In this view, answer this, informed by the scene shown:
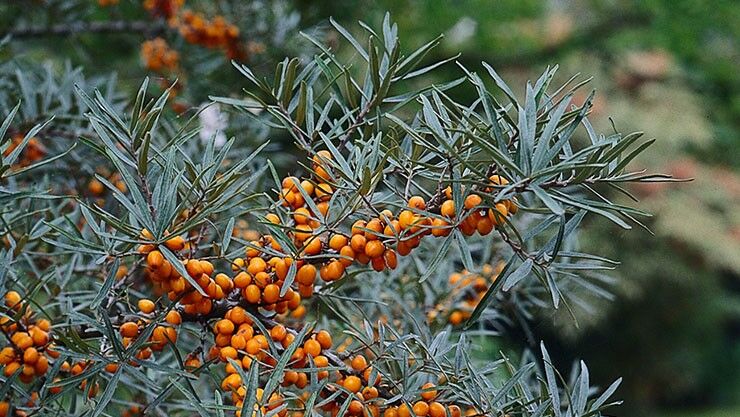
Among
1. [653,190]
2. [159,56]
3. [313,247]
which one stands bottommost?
[653,190]

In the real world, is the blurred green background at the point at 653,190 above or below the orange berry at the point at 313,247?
below

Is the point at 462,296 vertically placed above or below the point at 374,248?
below

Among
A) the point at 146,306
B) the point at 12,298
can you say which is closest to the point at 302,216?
the point at 146,306

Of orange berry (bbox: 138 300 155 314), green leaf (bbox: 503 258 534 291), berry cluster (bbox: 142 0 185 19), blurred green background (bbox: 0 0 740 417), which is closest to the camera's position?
green leaf (bbox: 503 258 534 291)

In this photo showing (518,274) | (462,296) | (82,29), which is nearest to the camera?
(518,274)

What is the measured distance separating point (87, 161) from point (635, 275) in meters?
4.24

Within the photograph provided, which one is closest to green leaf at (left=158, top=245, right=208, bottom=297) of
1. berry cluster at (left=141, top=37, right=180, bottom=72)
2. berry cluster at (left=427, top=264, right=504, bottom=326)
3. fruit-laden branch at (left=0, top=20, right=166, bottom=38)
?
berry cluster at (left=427, top=264, right=504, bottom=326)

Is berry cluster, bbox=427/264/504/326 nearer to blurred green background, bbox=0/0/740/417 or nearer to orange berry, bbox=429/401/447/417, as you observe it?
orange berry, bbox=429/401/447/417

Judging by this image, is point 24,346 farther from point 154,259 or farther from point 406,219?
point 406,219

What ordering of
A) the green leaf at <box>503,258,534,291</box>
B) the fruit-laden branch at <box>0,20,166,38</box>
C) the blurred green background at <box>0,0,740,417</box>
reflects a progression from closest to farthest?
the green leaf at <box>503,258,534,291</box> → the fruit-laden branch at <box>0,20,166,38</box> → the blurred green background at <box>0,0,740,417</box>

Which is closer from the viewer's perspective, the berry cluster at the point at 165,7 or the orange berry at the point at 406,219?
the orange berry at the point at 406,219

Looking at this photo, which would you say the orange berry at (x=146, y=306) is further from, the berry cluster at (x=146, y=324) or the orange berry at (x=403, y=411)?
the orange berry at (x=403, y=411)

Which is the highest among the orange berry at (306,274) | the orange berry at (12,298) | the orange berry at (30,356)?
the orange berry at (306,274)

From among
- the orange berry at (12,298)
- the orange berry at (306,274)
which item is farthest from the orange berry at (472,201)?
the orange berry at (12,298)
